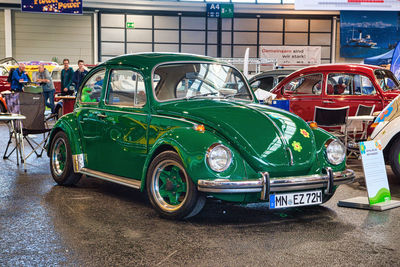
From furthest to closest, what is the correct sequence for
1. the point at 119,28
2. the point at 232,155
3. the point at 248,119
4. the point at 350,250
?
1. the point at 119,28
2. the point at 248,119
3. the point at 232,155
4. the point at 350,250

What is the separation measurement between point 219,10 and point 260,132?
30.2 metres

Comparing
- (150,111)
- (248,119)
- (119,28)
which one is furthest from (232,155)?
(119,28)

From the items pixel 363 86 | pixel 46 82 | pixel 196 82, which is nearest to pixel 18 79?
pixel 46 82

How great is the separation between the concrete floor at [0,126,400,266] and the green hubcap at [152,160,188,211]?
0.20m

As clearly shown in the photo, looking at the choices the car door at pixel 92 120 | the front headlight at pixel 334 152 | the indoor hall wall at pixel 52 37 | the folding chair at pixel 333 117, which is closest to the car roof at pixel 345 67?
the folding chair at pixel 333 117

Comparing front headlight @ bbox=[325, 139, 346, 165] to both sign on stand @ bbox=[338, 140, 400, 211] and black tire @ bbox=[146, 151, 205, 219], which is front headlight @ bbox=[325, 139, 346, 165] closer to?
sign on stand @ bbox=[338, 140, 400, 211]

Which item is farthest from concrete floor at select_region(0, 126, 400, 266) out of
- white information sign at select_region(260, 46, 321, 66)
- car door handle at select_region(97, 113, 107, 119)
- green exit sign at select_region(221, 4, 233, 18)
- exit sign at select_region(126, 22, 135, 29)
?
exit sign at select_region(126, 22, 135, 29)

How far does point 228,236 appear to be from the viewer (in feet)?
15.9

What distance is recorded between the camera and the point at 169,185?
540 centimetres

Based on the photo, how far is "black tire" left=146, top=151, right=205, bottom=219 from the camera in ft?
17.0

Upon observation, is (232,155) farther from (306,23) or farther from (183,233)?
(306,23)

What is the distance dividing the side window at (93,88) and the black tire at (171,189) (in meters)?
1.71

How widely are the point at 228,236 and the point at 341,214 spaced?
1525 mm

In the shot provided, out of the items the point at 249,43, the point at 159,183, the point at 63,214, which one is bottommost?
the point at 63,214
